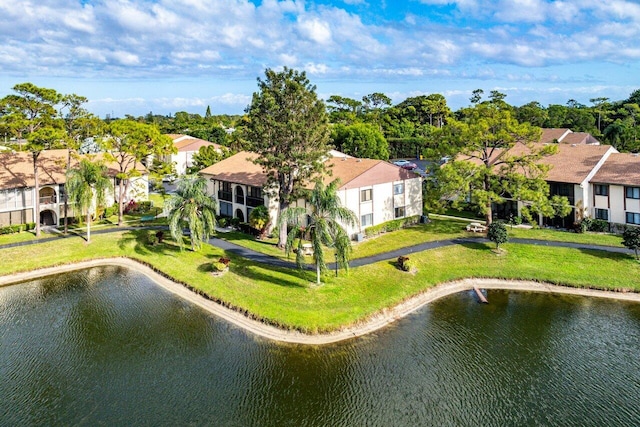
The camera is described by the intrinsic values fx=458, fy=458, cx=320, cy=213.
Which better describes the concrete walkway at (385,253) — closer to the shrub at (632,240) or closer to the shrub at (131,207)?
the shrub at (632,240)

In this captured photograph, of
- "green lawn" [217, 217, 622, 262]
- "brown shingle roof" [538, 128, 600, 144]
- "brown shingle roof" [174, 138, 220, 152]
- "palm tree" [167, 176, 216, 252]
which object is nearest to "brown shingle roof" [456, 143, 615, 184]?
"green lawn" [217, 217, 622, 262]

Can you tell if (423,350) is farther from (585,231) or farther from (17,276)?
(17,276)

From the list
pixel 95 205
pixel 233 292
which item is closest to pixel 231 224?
pixel 95 205

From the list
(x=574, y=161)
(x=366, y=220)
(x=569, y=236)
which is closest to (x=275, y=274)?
(x=366, y=220)

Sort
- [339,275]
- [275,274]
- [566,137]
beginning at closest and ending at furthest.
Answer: [339,275] → [275,274] → [566,137]

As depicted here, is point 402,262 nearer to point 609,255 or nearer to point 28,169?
point 609,255

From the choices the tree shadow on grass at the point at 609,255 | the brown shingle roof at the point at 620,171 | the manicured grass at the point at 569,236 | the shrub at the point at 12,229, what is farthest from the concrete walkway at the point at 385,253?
the brown shingle roof at the point at 620,171
